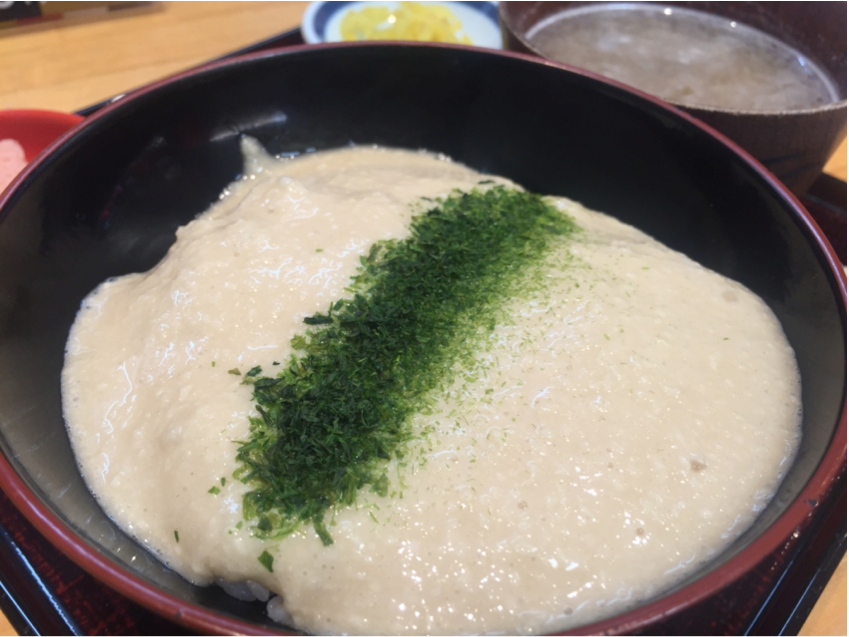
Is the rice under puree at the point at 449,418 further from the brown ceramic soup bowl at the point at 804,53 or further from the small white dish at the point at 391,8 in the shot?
the small white dish at the point at 391,8

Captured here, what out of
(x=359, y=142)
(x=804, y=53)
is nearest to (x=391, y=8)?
(x=359, y=142)

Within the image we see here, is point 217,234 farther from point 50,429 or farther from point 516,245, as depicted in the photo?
point 516,245

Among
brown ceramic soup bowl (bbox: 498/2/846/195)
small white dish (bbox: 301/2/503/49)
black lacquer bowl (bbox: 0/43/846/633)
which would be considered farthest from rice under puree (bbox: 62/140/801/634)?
small white dish (bbox: 301/2/503/49)

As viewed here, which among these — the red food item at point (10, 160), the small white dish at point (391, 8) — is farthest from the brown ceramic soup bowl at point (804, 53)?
the red food item at point (10, 160)

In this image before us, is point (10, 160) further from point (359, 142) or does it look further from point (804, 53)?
point (804, 53)

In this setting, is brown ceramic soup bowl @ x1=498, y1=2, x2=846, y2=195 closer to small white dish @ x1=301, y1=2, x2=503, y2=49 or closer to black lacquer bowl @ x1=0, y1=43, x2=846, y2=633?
black lacquer bowl @ x1=0, y1=43, x2=846, y2=633
